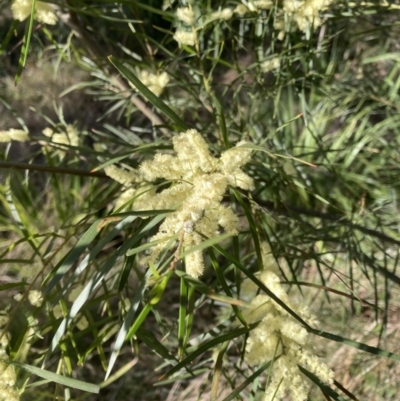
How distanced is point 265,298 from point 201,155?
0.79ft

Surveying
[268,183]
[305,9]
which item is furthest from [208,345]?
[305,9]

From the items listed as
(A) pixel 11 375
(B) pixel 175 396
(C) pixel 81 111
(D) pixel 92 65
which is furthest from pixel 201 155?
(C) pixel 81 111

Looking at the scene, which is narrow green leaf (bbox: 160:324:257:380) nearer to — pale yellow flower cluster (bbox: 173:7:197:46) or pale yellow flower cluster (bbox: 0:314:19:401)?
pale yellow flower cluster (bbox: 0:314:19:401)

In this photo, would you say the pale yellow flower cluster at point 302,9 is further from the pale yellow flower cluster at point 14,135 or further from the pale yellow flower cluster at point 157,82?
the pale yellow flower cluster at point 14,135

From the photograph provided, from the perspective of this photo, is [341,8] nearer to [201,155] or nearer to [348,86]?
[348,86]

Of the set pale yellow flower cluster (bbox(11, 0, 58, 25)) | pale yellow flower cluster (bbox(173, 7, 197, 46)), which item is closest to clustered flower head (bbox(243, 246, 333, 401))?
pale yellow flower cluster (bbox(173, 7, 197, 46))

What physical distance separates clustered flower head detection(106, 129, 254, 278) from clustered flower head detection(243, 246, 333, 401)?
16cm

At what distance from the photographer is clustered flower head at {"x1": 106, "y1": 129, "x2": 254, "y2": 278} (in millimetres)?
475

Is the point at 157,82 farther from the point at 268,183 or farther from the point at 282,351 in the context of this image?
the point at 282,351

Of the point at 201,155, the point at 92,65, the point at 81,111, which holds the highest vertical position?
the point at 201,155

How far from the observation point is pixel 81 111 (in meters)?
2.28

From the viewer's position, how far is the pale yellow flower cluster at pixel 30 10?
72cm

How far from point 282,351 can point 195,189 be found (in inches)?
10.4

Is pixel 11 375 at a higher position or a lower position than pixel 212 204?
lower
